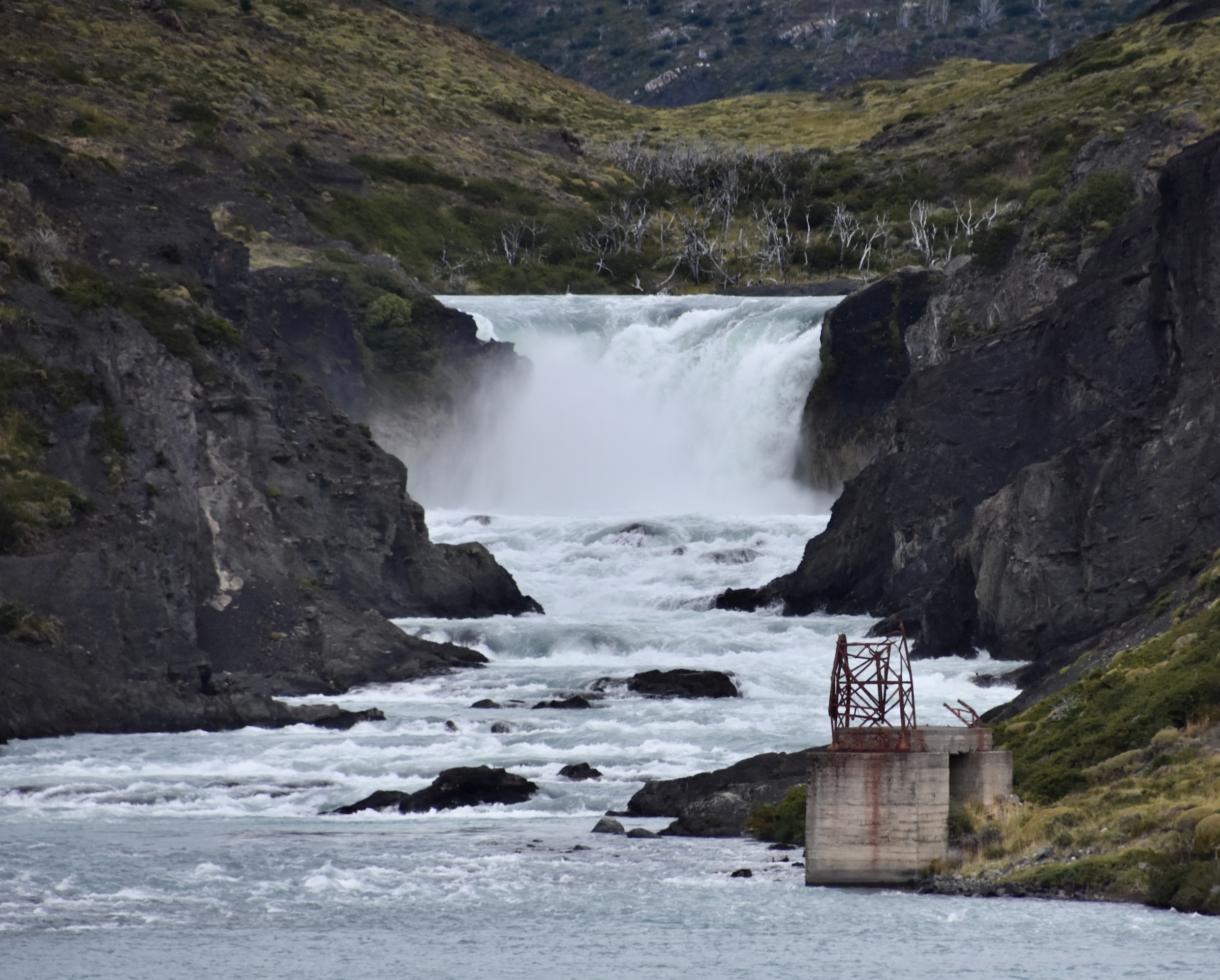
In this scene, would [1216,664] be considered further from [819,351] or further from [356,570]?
[819,351]

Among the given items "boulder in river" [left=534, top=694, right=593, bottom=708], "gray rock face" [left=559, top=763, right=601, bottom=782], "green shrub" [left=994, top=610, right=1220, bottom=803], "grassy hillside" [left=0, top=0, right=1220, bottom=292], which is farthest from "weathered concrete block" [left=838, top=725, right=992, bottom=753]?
"grassy hillside" [left=0, top=0, right=1220, bottom=292]

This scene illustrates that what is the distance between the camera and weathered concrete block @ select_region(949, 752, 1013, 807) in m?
37.8

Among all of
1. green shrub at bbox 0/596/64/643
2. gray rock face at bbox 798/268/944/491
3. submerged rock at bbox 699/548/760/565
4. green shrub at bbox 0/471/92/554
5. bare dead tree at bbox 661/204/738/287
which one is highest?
bare dead tree at bbox 661/204/738/287

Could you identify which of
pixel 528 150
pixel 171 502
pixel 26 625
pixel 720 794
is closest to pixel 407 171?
pixel 528 150

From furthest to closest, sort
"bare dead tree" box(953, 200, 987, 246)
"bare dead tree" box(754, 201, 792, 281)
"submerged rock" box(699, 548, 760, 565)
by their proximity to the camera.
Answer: "bare dead tree" box(754, 201, 792, 281)
"bare dead tree" box(953, 200, 987, 246)
"submerged rock" box(699, 548, 760, 565)

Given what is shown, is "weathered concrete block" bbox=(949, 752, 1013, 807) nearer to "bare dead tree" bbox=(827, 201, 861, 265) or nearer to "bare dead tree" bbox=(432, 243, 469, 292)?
"bare dead tree" bbox=(432, 243, 469, 292)

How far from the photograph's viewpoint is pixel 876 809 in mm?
36000

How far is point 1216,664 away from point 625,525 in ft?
185

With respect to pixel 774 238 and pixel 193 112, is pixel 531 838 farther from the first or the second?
pixel 774 238

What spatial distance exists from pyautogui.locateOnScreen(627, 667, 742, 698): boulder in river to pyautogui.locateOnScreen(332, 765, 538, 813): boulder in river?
16.4 meters

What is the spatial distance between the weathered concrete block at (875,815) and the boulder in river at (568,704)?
2743 centimetres

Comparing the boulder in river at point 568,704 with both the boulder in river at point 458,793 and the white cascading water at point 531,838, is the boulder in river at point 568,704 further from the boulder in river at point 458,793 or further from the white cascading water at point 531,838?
the boulder in river at point 458,793

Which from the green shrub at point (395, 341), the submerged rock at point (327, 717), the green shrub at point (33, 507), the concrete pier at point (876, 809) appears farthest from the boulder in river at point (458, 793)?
the green shrub at point (395, 341)

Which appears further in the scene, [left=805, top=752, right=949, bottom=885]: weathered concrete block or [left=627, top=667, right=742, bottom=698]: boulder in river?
[left=627, top=667, right=742, bottom=698]: boulder in river
